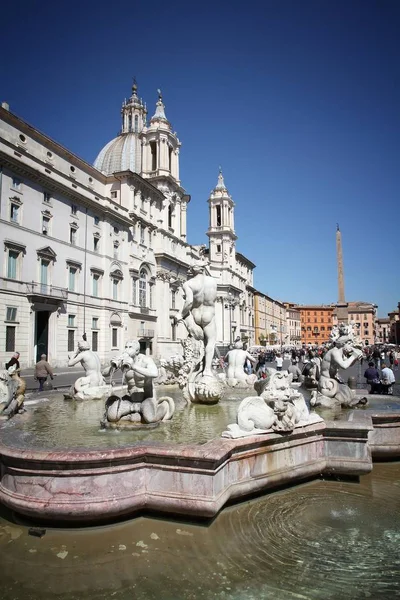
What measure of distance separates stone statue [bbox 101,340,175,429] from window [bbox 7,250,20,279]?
22.9m

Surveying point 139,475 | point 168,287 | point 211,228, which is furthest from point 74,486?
point 211,228

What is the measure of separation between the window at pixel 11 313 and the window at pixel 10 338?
482 millimetres

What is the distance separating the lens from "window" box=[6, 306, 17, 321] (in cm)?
2472

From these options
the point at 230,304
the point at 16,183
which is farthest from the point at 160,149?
the point at 230,304

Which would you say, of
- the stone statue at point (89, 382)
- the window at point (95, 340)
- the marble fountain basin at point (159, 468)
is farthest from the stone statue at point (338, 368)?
the window at point (95, 340)

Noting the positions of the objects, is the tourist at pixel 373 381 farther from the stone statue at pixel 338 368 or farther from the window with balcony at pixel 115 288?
the window with balcony at pixel 115 288

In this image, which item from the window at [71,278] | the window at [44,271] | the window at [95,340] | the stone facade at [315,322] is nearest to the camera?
the window at [44,271]

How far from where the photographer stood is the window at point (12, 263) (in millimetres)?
25334

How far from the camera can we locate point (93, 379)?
27.3 ft

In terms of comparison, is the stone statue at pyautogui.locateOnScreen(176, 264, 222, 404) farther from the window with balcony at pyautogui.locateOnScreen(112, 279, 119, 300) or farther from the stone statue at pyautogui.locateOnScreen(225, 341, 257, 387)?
the window with balcony at pyautogui.locateOnScreen(112, 279, 119, 300)

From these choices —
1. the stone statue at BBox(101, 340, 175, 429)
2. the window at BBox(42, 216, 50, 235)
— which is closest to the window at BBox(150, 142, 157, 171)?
the window at BBox(42, 216, 50, 235)

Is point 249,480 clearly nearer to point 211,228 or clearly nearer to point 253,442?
point 253,442

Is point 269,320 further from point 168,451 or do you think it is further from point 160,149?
point 168,451

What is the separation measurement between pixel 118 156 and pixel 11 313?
104ft
